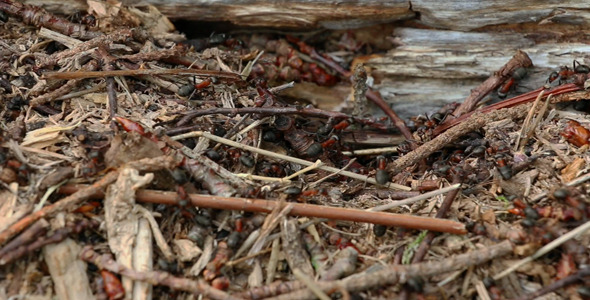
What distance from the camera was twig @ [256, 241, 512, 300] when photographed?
3.37m

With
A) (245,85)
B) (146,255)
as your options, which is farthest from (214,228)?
(245,85)

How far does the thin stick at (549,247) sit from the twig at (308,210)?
0.38 meters

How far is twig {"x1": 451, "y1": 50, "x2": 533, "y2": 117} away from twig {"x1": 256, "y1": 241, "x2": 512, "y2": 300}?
188cm

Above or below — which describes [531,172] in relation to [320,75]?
below

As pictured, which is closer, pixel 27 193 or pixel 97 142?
pixel 27 193

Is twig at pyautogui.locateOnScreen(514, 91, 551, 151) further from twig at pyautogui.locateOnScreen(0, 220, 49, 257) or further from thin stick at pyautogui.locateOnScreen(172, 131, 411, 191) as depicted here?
twig at pyautogui.locateOnScreen(0, 220, 49, 257)

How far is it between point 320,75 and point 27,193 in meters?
3.21

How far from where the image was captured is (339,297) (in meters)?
3.45

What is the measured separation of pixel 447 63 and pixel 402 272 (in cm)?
261

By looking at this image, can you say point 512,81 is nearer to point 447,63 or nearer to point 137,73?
point 447,63

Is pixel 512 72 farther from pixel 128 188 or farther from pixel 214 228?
pixel 128 188

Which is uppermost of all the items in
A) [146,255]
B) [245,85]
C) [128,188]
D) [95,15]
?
[95,15]

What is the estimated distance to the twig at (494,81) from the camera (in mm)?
4930

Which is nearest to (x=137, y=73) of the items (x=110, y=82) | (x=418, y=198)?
(x=110, y=82)
